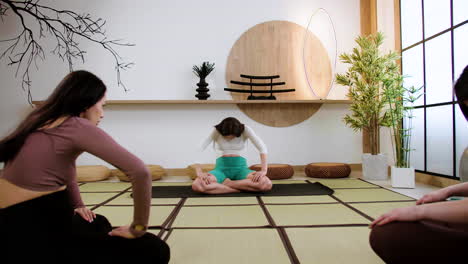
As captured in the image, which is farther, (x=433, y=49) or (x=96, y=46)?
(x=96, y=46)

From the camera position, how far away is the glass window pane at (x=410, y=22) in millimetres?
3297

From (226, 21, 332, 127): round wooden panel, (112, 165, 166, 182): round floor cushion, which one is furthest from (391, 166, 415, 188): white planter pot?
(112, 165, 166, 182): round floor cushion

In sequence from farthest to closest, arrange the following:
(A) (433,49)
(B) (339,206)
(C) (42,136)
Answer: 1. (A) (433,49)
2. (B) (339,206)
3. (C) (42,136)

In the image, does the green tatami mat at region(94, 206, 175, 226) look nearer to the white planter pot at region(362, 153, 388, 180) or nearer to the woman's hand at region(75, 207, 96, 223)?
the woman's hand at region(75, 207, 96, 223)

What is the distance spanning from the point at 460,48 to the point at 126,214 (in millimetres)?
3028

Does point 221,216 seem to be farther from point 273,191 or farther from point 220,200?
point 273,191

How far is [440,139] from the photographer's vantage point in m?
2.95

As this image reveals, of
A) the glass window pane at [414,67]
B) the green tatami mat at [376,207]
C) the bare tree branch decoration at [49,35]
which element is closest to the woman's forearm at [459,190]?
the green tatami mat at [376,207]

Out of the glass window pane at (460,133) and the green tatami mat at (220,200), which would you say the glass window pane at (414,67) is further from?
the green tatami mat at (220,200)

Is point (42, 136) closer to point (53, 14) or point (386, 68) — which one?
point (386, 68)

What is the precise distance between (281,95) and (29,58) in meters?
3.35

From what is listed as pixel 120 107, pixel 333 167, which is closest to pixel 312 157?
pixel 333 167

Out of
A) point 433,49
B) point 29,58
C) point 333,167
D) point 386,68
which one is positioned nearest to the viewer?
point 433,49

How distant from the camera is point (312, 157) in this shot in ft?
13.7
